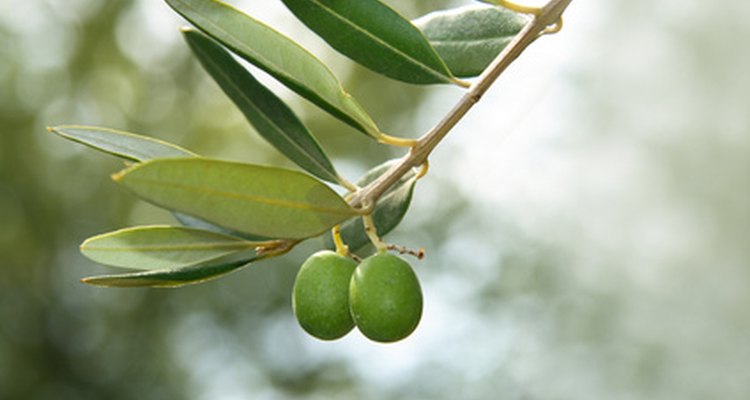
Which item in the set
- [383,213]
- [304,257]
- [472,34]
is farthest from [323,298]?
[304,257]

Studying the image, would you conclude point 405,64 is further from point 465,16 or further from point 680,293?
point 680,293

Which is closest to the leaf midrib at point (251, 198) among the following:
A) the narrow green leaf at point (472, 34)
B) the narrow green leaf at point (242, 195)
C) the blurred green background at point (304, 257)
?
the narrow green leaf at point (242, 195)

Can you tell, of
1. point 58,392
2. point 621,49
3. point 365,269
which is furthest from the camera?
point 621,49

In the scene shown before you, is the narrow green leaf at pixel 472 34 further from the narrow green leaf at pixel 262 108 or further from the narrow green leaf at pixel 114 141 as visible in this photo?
the narrow green leaf at pixel 114 141

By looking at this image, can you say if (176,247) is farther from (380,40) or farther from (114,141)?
(380,40)

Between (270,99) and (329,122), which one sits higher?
(270,99)

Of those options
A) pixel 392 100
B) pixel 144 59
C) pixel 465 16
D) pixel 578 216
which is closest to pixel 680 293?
pixel 578 216

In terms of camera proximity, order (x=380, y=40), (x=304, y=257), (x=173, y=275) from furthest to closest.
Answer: (x=304, y=257) < (x=380, y=40) < (x=173, y=275)
